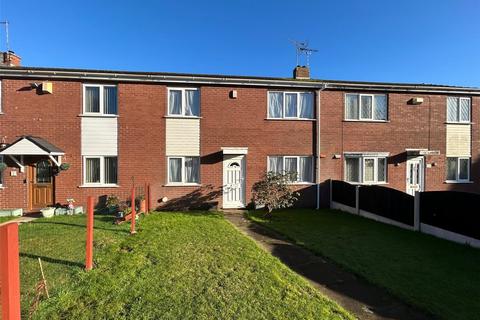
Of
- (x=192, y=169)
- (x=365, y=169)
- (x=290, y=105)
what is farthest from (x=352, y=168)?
(x=192, y=169)

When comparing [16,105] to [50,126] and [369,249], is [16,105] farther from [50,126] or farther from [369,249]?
[369,249]

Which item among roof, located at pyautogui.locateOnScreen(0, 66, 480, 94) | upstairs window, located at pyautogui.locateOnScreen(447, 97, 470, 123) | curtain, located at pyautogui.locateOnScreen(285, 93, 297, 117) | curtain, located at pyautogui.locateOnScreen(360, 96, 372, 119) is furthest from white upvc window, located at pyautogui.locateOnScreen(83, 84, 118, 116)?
upstairs window, located at pyautogui.locateOnScreen(447, 97, 470, 123)

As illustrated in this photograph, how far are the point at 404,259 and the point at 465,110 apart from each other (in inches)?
532

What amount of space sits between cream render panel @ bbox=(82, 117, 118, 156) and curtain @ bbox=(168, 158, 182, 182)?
7.64ft

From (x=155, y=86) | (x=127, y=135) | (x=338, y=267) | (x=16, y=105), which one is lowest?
(x=338, y=267)

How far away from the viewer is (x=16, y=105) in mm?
13477

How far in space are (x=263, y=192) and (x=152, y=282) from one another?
8.12 m

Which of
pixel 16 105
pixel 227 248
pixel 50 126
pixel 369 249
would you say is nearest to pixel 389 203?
pixel 369 249

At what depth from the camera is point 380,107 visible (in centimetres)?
1636

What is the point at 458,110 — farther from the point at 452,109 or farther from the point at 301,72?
the point at 301,72

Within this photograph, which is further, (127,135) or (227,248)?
(127,135)

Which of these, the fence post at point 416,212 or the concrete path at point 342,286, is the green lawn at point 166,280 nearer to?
the concrete path at point 342,286

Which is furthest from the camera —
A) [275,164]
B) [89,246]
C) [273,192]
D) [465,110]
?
[465,110]

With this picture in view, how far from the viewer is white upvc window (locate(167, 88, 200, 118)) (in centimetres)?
1465
